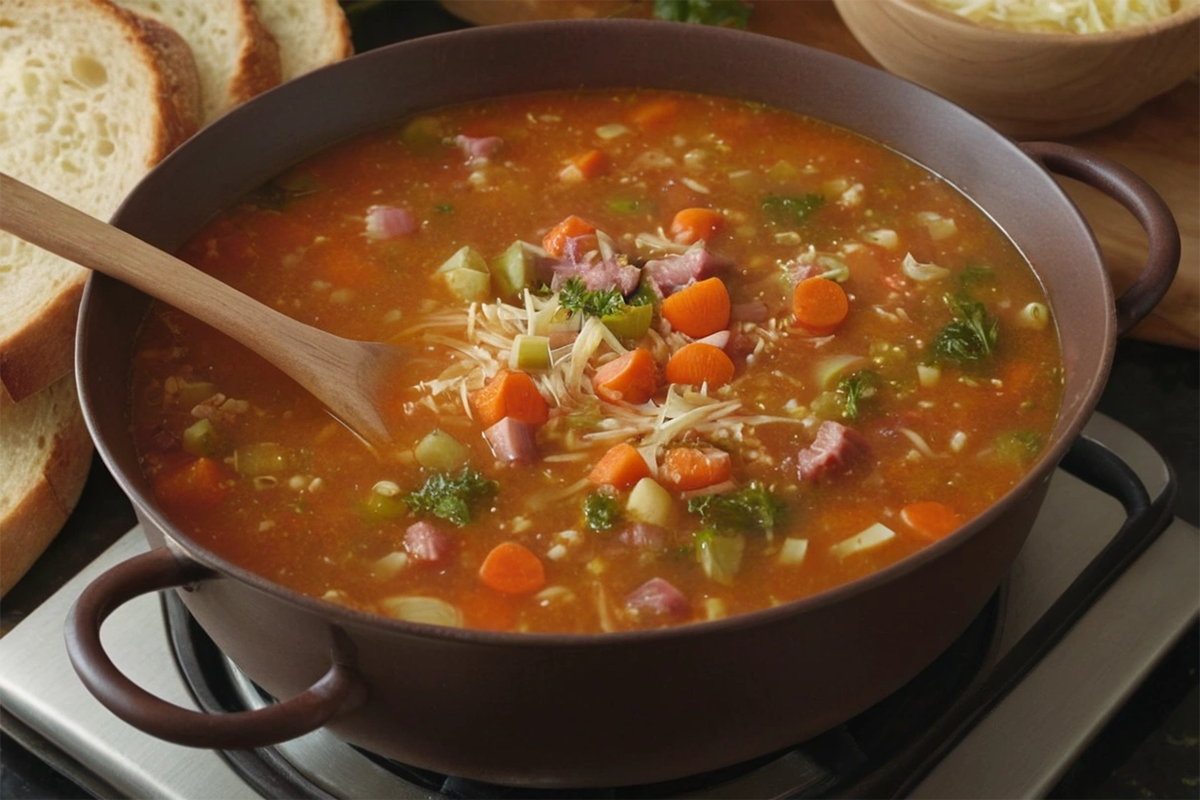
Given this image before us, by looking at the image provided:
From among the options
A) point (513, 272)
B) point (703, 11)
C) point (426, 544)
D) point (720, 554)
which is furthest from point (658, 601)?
point (703, 11)

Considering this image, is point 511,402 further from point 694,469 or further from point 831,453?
point 831,453

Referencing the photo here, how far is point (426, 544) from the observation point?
2.24 metres

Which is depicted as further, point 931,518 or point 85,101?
point 85,101

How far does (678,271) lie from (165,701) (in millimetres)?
1423

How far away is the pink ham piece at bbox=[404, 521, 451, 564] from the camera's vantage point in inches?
88.0

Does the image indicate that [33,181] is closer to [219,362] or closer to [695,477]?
[219,362]

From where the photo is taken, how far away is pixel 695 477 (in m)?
2.34

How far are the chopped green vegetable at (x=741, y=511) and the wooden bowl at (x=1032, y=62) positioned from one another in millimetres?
1564

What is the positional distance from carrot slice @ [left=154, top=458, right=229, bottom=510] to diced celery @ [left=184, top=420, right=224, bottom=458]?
4 centimetres

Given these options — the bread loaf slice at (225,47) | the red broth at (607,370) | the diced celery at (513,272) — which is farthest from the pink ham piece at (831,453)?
the bread loaf slice at (225,47)

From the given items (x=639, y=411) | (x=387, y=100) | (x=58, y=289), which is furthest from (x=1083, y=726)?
(x=58, y=289)

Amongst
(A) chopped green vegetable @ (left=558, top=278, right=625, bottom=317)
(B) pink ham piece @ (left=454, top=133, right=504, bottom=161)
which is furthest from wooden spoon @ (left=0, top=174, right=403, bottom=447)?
(B) pink ham piece @ (left=454, top=133, right=504, bottom=161)

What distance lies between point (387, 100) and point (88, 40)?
94cm

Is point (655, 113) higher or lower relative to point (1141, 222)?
lower
